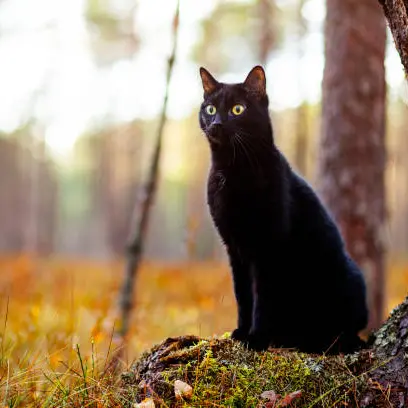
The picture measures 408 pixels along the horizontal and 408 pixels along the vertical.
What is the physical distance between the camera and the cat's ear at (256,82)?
2.84 m

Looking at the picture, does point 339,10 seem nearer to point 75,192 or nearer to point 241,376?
point 241,376

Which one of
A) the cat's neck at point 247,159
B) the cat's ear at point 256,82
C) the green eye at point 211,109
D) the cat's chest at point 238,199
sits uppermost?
the cat's ear at point 256,82

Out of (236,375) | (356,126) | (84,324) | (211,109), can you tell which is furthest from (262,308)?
(84,324)

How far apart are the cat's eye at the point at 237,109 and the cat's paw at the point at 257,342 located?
122cm

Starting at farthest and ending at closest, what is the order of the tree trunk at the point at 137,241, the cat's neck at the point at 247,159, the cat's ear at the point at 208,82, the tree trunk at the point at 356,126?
the tree trunk at the point at 137,241 → the tree trunk at the point at 356,126 → the cat's ear at the point at 208,82 → the cat's neck at the point at 247,159

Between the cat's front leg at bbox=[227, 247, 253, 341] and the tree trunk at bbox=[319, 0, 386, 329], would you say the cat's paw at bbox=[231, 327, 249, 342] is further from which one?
the tree trunk at bbox=[319, 0, 386, 329]

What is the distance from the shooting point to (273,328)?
2.60 meters

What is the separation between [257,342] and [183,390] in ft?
1.71

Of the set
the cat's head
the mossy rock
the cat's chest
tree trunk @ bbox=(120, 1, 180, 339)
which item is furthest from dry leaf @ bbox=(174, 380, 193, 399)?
tree trunk @ bbox=(120, 1, 180, 339)

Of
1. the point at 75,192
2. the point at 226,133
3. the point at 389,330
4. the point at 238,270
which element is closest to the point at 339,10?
the point at 226,133

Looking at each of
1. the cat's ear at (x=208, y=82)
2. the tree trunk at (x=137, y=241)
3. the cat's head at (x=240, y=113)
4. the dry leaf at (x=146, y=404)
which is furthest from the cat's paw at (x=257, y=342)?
the tree trunk at (x=137, y=241)

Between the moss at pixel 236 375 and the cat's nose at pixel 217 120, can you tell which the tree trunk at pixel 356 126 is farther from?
the moss at pixel 236 375

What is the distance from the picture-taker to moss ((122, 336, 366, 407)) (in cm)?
215

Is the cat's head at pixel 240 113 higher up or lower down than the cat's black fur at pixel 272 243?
higher up
